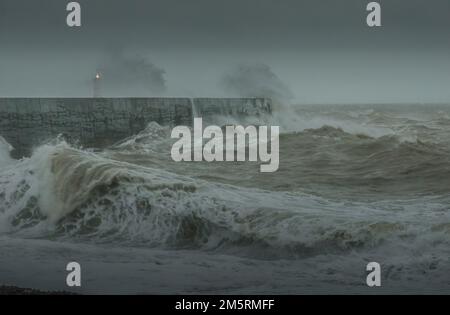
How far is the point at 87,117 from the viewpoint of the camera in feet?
44.6

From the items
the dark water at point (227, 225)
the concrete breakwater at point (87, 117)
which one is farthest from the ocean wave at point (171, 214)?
the concrete breakwater at point (87, 117)

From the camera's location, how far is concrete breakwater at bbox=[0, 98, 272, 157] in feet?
40.8

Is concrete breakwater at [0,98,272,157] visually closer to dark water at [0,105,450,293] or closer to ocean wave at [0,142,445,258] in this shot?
dark water at [0,105,450,293]

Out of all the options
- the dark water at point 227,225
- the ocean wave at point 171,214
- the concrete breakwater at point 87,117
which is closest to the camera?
the dark water at point 227,225

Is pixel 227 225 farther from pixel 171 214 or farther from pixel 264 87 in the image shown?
pixel 264 87

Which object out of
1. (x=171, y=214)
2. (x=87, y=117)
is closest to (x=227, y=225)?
(x=171, y=214)

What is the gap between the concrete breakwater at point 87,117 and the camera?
489 inches

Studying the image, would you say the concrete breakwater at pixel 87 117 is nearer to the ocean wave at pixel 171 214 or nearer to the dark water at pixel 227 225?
the dark water at pixel 227 225

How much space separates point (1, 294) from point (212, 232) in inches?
104

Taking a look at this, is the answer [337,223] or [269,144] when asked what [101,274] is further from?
[269,144]
